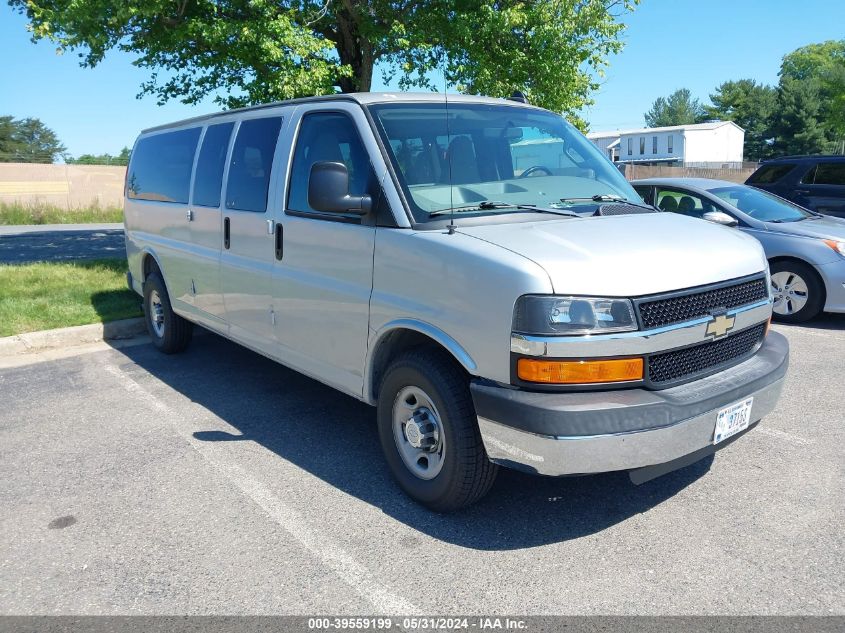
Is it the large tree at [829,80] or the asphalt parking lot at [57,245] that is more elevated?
the large tree at [829,80]

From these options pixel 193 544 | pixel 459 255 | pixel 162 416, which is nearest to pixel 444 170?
pixel 459 255

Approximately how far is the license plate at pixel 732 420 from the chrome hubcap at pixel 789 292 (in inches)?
195

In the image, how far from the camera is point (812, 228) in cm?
794

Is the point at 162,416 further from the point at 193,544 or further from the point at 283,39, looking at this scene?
the point at 283,39

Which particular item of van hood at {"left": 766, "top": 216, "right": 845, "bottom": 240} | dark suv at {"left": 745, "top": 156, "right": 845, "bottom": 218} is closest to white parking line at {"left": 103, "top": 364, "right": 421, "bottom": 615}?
van hood at {"left": 766, "top": 216, "right": 845, "bottom": 240}

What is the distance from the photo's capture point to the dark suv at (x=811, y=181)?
36.3 ft

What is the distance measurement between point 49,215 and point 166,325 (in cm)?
2338

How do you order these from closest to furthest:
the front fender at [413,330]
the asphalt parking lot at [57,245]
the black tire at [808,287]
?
the front fender at [413,330] → the black tire at [808,287] → the asphalt parking lot at [57,245]

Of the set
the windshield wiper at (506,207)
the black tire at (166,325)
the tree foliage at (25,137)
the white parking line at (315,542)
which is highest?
the tree foliage at (25,137)

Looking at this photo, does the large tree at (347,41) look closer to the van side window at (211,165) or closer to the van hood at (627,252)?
the van side window at (211,165)

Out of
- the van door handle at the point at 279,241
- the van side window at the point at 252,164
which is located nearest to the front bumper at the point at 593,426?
the van door handle at the point at 279,241

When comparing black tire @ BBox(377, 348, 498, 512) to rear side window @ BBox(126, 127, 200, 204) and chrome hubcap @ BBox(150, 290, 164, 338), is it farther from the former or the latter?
chrome hubcap @ BBox(150, 290, 164, 338)

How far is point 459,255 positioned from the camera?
10.8 ft

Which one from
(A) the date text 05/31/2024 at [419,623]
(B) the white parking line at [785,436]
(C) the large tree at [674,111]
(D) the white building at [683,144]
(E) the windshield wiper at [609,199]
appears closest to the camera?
(A) the date text 05/31/2024 at [419,623]
